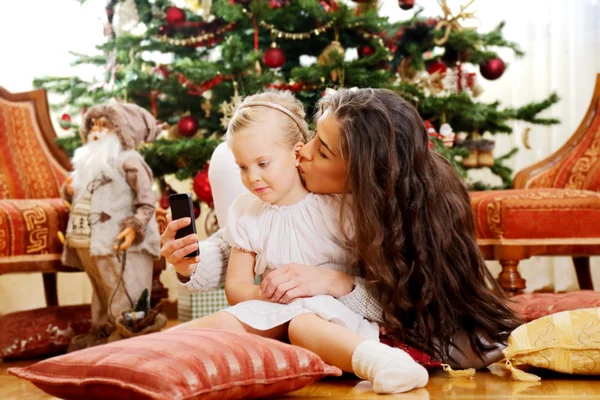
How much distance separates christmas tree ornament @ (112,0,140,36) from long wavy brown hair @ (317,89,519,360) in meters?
1.84

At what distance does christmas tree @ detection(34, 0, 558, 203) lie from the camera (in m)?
3.03

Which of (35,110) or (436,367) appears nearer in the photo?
(436,367)

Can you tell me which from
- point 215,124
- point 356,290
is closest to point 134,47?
point 215,124

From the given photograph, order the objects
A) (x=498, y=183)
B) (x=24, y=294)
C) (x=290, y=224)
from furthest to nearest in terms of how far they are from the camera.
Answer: (x=498, y=183), (x=24, y=294), (x=290, y=224)

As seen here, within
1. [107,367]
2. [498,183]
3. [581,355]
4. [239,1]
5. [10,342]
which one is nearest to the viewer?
[107,367]

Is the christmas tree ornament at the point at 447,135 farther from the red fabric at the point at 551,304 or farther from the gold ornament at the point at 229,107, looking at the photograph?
the red fabric at the point at 551,304

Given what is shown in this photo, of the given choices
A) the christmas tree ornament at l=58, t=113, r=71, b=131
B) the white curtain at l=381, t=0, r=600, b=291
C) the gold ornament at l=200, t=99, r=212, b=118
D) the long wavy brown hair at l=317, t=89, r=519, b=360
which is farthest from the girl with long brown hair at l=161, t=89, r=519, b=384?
the white curtain at l=381, t=0, r=600, b=291

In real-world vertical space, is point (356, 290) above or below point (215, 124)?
below

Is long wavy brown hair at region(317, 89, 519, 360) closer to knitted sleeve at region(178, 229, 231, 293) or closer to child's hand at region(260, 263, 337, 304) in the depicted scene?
child's hand at region(260, 263, 337, 304)

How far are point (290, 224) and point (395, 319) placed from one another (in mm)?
291

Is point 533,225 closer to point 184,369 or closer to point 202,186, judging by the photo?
point 202,186

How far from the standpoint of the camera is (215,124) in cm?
329

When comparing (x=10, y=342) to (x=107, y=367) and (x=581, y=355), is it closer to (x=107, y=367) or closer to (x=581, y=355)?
(x=107, y=367)

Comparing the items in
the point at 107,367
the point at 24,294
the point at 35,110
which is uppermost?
the point at 35,110
